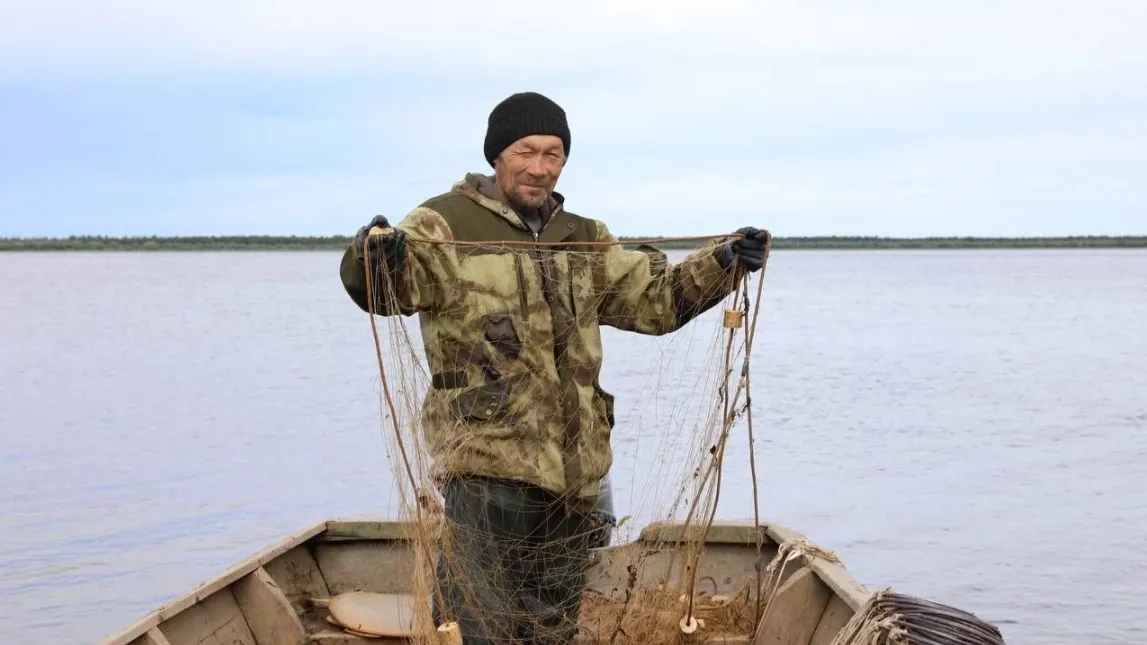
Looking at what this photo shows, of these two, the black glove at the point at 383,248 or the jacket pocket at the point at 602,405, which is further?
the jacket pocket at the point at 602,405

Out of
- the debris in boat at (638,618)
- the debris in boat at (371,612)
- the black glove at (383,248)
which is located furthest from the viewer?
the debris in boat at (371,612)

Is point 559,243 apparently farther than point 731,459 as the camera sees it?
No

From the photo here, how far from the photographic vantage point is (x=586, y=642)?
4.52m

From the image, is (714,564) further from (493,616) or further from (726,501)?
(726,501)

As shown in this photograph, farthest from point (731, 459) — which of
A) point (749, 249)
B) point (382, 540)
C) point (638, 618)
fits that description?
point (749, 249)

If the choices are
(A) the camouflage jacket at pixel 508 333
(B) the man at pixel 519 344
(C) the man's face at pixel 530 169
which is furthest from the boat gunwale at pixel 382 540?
(C) the man's face at pixel 530 169

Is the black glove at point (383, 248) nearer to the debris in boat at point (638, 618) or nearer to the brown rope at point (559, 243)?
the brown rope at point (559, 243)

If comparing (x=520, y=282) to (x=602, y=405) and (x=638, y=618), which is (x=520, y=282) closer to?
(x=602, y=405)

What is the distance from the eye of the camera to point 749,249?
3984mm

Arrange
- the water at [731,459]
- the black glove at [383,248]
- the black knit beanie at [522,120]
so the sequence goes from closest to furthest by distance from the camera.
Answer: the black glove at [383,248] < the black knit beanie at [522,120] < the water at [731,459]

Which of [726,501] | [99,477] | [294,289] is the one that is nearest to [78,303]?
[294,289]

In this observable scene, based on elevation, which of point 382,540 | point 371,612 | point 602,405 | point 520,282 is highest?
point 520,282

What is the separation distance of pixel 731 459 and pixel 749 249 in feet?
31.5

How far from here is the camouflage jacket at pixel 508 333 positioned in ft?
12.5
